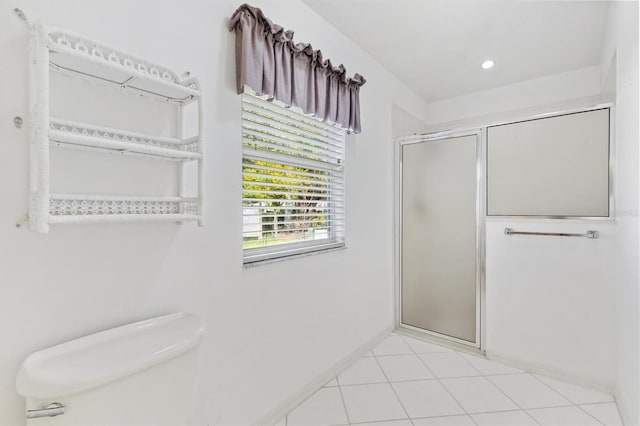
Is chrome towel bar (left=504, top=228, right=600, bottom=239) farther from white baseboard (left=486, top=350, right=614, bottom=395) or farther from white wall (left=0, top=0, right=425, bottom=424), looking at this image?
white wall (left=0, top=0, right=425, bottom=424)

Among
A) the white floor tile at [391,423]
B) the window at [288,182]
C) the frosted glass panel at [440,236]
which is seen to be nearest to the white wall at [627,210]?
the frosted glass panel at [440,236]

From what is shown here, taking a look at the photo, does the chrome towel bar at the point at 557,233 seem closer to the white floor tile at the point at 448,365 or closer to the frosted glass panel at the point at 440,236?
the frosted glass panel at the point at 440,236

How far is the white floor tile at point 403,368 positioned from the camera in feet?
6.90

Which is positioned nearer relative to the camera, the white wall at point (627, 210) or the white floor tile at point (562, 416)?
the white wall at point (627, 210)

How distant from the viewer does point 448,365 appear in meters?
2.25

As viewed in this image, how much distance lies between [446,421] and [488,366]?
2.62 feet

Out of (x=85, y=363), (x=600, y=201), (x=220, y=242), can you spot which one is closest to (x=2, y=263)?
→ (x=85, y=363)

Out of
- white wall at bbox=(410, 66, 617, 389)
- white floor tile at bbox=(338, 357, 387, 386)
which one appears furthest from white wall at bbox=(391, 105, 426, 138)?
white floor tile at bbox=(338, 357, 387, 386)

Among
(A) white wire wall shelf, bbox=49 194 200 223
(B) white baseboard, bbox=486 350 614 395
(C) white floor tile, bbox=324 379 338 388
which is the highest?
(A) white wire wall shelf, bbox=49 194 200 223

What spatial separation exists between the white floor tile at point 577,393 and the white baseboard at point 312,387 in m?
1.23

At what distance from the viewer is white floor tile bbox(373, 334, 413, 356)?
8.06 feet

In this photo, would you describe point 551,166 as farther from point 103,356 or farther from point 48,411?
point 48,411

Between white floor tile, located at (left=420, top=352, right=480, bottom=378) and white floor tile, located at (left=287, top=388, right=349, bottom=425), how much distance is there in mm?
793

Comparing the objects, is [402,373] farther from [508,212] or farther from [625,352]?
[508,212]
